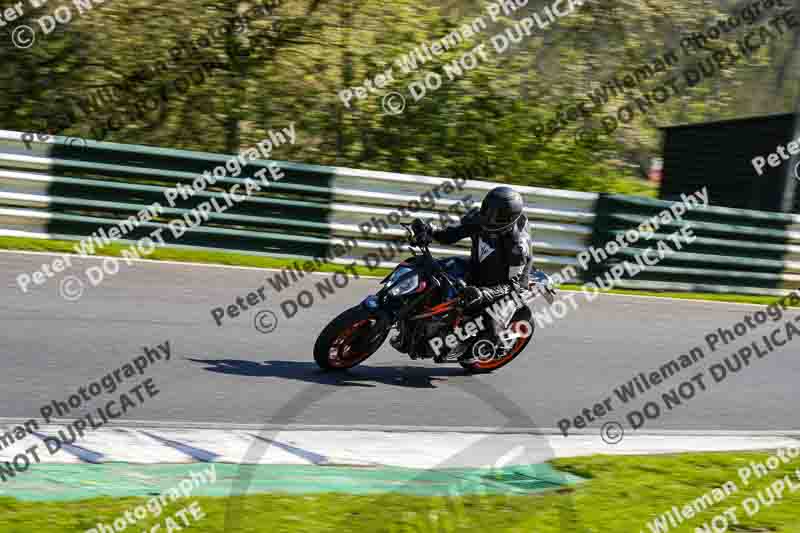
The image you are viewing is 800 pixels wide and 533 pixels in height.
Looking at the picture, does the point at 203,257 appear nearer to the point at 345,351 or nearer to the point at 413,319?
the point at 345,351

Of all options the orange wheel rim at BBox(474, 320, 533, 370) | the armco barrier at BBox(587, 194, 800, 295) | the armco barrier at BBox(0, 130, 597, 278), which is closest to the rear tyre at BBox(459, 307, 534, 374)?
the orange wheel rim at BBox(474, 320, 533, 370)

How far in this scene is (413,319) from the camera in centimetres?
828

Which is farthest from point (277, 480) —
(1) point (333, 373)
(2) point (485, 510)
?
(1) point (333, 373)

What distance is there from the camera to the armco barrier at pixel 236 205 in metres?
12.4

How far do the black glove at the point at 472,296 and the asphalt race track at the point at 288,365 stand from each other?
0.78 meters

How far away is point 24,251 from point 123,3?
528cm

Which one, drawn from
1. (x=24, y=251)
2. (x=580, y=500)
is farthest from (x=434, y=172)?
(x=580, y=500)

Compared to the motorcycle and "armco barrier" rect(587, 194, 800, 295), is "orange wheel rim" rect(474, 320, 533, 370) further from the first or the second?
"armco barrier" rect(587, 194, 800, 295)

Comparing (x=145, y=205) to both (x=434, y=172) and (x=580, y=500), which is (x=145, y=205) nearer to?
(x=434, y=172)

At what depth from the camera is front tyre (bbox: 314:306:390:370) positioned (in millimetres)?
8094

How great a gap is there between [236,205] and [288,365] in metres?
4.75

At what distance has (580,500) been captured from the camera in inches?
235

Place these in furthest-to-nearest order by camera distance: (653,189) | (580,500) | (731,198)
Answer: (653,189)
(731,198)
(580,500)

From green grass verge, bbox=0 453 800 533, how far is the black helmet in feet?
7.62
